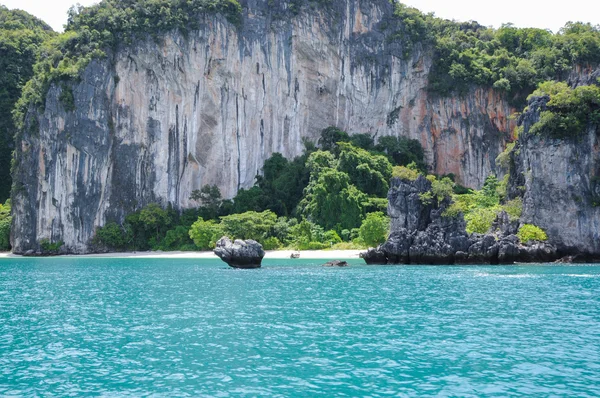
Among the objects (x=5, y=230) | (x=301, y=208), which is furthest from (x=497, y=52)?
(x=5, y=230)

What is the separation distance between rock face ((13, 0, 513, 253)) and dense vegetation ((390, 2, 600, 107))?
156 cm

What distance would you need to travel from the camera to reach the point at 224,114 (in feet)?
232

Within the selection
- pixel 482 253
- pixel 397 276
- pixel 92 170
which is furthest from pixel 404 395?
Result: pixel 92 170

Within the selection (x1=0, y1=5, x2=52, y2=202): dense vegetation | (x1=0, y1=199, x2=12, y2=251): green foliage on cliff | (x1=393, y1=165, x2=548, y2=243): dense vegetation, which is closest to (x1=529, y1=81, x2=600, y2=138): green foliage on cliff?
(x1=393, y1=165, x2=548, y2=243): dense vegetation

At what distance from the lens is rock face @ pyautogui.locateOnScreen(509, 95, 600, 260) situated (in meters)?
40.6

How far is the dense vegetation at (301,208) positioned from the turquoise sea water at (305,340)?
1122 inches

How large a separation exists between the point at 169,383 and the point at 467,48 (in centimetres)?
6993

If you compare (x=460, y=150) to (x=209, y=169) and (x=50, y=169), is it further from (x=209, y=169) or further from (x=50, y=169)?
(x=50, y=169)

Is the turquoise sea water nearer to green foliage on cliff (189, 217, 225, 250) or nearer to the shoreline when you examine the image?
the shoreline

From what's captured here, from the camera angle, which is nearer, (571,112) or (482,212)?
(571,112)

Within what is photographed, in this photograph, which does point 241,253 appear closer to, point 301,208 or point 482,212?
point 482,212

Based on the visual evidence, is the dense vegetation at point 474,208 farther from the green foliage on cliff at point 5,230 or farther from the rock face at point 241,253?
the green foliage on cliff at point 5,230

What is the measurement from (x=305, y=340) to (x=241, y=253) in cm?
2349

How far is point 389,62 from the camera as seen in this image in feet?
242
